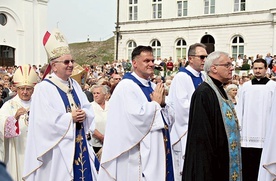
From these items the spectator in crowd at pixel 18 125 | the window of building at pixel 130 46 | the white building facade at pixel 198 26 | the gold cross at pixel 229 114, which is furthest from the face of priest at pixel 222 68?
the window of building at pixel 130 46

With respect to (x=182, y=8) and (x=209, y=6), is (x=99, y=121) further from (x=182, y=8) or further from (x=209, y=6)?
(x=182, y=8)

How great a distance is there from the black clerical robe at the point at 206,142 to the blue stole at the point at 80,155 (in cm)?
155

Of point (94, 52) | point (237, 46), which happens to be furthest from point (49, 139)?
point (94, 52)

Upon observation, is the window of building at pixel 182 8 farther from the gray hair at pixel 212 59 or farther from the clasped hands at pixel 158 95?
the gray hair at pixel 212 59

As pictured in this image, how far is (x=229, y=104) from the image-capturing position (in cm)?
472

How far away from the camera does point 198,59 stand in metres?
7.19

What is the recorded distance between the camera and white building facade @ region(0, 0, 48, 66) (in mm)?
32469

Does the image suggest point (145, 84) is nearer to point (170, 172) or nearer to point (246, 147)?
point (170, 172)

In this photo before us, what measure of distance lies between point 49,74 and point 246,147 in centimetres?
426

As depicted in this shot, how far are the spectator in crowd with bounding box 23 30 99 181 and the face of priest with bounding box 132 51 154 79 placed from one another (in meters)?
0.84

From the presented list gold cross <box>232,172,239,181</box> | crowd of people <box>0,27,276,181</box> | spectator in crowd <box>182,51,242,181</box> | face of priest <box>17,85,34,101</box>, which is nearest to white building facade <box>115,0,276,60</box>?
face of priest <box>17,85,34,101</box>

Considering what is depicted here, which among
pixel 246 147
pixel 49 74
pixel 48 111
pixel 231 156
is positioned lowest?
pixel 246 147

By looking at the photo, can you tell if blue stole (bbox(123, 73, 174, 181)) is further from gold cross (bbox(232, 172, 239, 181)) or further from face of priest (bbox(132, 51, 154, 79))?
gold cross (bbox(232, 172, 239, 181))

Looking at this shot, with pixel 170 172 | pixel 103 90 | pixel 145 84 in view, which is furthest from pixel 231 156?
pixel 103 90
